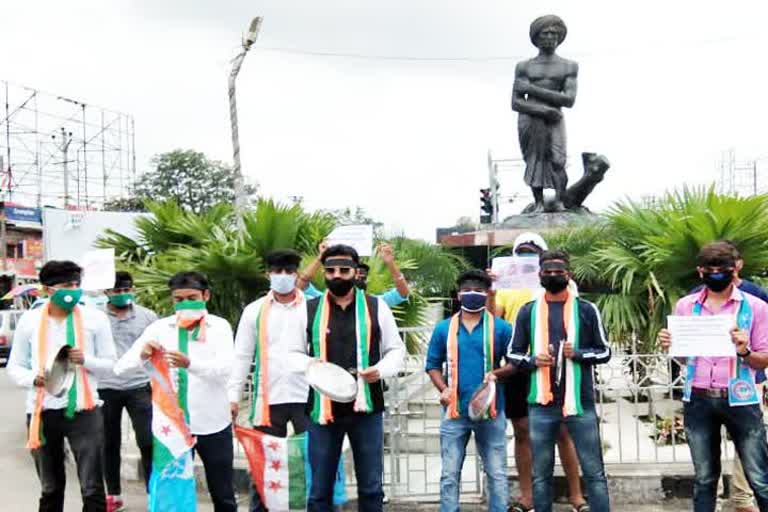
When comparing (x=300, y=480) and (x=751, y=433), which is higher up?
(x=751, y=433)

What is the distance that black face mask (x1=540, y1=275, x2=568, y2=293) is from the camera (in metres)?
5.05

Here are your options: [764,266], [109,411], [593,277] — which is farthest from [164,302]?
[764,266]

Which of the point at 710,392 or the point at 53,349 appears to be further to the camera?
the point at 53,349

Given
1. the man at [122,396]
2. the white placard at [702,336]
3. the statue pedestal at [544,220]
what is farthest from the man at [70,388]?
the statue pedestal at [544,220]

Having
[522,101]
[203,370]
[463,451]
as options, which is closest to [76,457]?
[203,370]

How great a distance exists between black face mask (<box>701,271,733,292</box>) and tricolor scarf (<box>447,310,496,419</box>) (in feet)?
4.15

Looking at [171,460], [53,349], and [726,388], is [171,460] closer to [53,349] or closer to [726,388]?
[53,349]

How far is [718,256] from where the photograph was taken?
457 cm

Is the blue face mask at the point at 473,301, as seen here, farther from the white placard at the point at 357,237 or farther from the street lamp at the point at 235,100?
the street lamp at the point at 235,100

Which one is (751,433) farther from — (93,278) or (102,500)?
(93,278)

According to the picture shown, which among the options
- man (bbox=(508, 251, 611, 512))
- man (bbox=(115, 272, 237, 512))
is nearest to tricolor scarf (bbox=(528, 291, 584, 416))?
man (bbox=(508, 251, 611, 512))

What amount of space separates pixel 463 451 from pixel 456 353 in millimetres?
582

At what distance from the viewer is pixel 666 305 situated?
7285 millimetres

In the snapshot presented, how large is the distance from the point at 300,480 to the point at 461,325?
1314 millimetres
